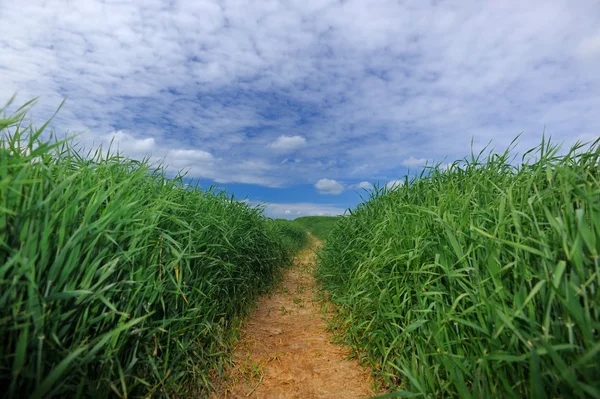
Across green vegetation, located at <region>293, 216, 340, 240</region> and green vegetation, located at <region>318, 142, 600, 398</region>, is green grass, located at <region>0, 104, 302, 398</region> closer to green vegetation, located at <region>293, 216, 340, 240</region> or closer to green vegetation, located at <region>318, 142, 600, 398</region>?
green vegetation, located at <region>318, 142, 600, 398</region>

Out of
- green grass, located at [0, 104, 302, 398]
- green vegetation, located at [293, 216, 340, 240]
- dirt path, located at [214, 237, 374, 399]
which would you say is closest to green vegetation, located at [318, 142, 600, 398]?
dirt path, located at [214, 237, 374, 399]

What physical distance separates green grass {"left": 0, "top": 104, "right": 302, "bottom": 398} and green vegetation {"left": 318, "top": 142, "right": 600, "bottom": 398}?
1460 mm

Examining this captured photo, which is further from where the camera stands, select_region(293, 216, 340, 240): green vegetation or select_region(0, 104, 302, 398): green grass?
select_region(293, 216, 340, 240): green vegetation

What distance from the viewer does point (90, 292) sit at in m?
1.57

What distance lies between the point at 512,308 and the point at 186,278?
216 centimetres

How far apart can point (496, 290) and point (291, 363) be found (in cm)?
209

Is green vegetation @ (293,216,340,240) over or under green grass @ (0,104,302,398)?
over

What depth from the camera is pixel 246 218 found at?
5031 millimetres

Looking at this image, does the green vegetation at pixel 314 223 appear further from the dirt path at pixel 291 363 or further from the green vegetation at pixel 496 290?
the green vegetation at pixel 496 290

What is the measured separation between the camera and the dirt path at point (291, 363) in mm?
2762

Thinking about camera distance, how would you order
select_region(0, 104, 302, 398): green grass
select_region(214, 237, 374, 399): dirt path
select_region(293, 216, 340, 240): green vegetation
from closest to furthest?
select_region(0, 104, 302, 398): green grass < select_region(214, 237, 374, 399): dirt path < select_region(293, 216, 340, 240): green vegetation

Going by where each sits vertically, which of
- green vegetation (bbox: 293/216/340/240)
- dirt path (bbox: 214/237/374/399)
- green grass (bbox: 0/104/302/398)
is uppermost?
green vegetation (bbox: 293/216/340/240)

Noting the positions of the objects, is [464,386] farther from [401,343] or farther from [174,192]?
[174,192]

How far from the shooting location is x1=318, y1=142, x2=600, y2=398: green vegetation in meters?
1.50
